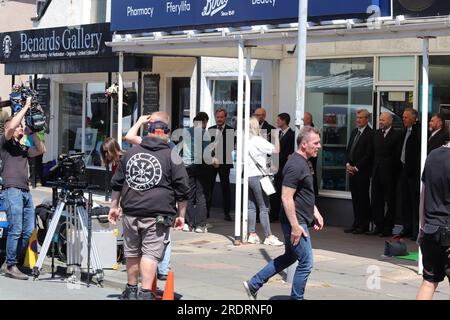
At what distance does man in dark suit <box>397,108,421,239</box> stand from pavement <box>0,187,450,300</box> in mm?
329

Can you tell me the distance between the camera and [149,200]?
7.62 metres

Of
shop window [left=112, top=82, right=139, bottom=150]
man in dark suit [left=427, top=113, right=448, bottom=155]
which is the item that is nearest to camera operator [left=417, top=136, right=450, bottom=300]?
man in dark suit [left=427, top=113, right=448, bottom=155]

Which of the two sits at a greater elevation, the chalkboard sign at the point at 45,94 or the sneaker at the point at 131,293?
the chalkboard sign at the point at 45,94

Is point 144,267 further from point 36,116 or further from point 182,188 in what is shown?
point 36,116

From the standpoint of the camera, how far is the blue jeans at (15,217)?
9.44 metres

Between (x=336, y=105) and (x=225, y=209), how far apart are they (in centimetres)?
272

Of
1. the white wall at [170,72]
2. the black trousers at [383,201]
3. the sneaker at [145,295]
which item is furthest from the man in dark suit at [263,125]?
the sneaker at [145,295]

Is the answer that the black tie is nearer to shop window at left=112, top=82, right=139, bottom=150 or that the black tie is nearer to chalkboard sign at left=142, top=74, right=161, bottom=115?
chalkboard sign at left=142, top=74, right=161, bottom=115

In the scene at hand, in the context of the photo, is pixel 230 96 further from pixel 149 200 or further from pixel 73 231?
pixel 149 200

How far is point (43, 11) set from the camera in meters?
20.3

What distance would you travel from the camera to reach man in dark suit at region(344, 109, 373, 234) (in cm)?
1308

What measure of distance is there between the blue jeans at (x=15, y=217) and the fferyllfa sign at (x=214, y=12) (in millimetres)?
4056

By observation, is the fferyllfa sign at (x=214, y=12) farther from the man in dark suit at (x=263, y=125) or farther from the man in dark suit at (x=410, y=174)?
the man in dark suit at (x=410, y=174)

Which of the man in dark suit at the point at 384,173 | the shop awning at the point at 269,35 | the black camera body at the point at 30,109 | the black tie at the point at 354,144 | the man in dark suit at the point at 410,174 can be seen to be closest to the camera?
the black camera body at the point at 30,109
